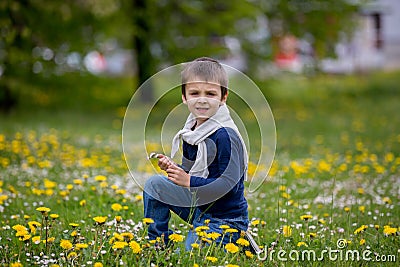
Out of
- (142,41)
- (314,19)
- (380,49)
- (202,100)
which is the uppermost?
(380,49)

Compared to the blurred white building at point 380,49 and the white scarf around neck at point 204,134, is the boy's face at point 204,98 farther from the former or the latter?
the blurred white building at point 380,49

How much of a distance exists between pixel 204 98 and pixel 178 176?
51 centimetres

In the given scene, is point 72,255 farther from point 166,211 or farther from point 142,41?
point 142,41

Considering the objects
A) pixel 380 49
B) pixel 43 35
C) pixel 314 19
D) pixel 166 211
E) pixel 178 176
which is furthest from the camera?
pixel 380 49

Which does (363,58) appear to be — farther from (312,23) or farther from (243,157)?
(243,157)

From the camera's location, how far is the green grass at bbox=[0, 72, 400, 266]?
11.8 ft

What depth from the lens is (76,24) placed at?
14.8 meters

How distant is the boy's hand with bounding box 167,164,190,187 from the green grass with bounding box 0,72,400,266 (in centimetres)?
38

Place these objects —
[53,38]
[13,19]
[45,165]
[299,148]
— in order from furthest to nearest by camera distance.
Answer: [53,38] → [13,19] → [299,148] → [45,165]

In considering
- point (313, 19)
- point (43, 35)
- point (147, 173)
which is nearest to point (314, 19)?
point (313, 19)

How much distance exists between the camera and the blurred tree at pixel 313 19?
15719mm

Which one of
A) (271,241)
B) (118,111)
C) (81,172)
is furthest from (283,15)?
(271,241)

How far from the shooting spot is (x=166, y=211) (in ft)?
12.7

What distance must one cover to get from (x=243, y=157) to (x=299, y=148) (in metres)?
5.94
